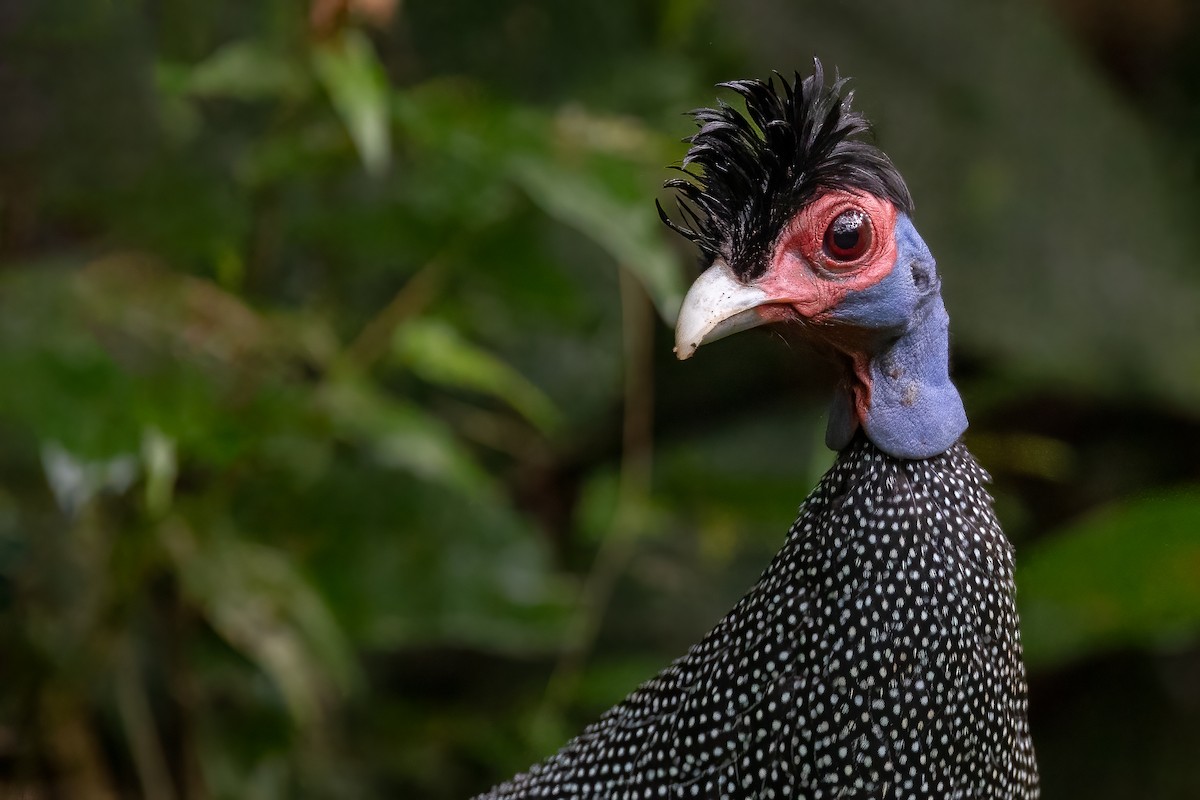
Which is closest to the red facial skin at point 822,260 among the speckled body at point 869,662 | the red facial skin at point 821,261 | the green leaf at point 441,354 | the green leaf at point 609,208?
the red facial skin at point 821,261

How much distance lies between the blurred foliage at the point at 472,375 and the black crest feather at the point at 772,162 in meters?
0.63

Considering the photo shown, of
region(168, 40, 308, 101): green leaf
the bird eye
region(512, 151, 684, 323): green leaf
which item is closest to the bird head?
the bird eye

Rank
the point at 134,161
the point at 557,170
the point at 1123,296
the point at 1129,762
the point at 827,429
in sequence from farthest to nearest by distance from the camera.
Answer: the point at 1129,762
the point at 1123,296
the point at 134,161
the point at 557,170
the point at 827,429

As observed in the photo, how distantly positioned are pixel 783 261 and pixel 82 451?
93cm

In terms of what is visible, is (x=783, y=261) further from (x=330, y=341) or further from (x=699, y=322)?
(x=330, y=341)

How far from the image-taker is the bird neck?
1105mm

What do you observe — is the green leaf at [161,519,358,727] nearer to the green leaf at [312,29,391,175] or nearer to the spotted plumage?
the green leaf at [312,29,391,175]

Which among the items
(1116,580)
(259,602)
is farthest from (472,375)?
(1116,580)

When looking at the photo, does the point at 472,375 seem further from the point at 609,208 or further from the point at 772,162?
the point at 772,162

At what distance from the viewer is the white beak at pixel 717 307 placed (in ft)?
3.42

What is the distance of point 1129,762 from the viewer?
287cm

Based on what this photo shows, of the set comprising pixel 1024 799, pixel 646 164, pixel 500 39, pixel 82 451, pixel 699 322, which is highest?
pixel 500 39

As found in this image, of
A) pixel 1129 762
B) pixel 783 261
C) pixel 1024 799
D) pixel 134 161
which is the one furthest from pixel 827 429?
pixel 1129 762

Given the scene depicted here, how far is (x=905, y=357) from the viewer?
1105 millimetres
